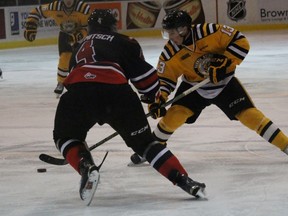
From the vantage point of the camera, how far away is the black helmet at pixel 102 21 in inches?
158

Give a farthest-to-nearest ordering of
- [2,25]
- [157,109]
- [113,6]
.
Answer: [113,6], [2,25], [157,109]

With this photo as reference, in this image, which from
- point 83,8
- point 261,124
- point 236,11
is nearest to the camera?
point 261,124

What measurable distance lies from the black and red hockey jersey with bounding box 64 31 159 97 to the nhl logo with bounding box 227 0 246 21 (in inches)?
502

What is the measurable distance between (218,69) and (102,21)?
90 cm

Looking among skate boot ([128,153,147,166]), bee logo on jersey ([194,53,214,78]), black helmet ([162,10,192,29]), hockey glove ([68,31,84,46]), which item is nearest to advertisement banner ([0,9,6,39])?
hockey glove ([68,31,84,46])

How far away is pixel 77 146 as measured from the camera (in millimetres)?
3979

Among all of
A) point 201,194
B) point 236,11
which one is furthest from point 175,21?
point 236,11

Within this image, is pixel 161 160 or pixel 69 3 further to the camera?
pixel 69 3

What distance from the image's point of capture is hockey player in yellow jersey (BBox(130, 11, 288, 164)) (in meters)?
4.67

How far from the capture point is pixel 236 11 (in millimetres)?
16531

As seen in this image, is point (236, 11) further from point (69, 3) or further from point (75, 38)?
point (75, 38)

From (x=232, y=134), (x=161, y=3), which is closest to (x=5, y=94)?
(x=232, y=134)

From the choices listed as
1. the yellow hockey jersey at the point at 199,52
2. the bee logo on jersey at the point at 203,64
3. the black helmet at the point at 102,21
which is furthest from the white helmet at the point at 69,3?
the black helmet at the point at 102,21

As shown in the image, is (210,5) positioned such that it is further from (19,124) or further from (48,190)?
(48,190)
